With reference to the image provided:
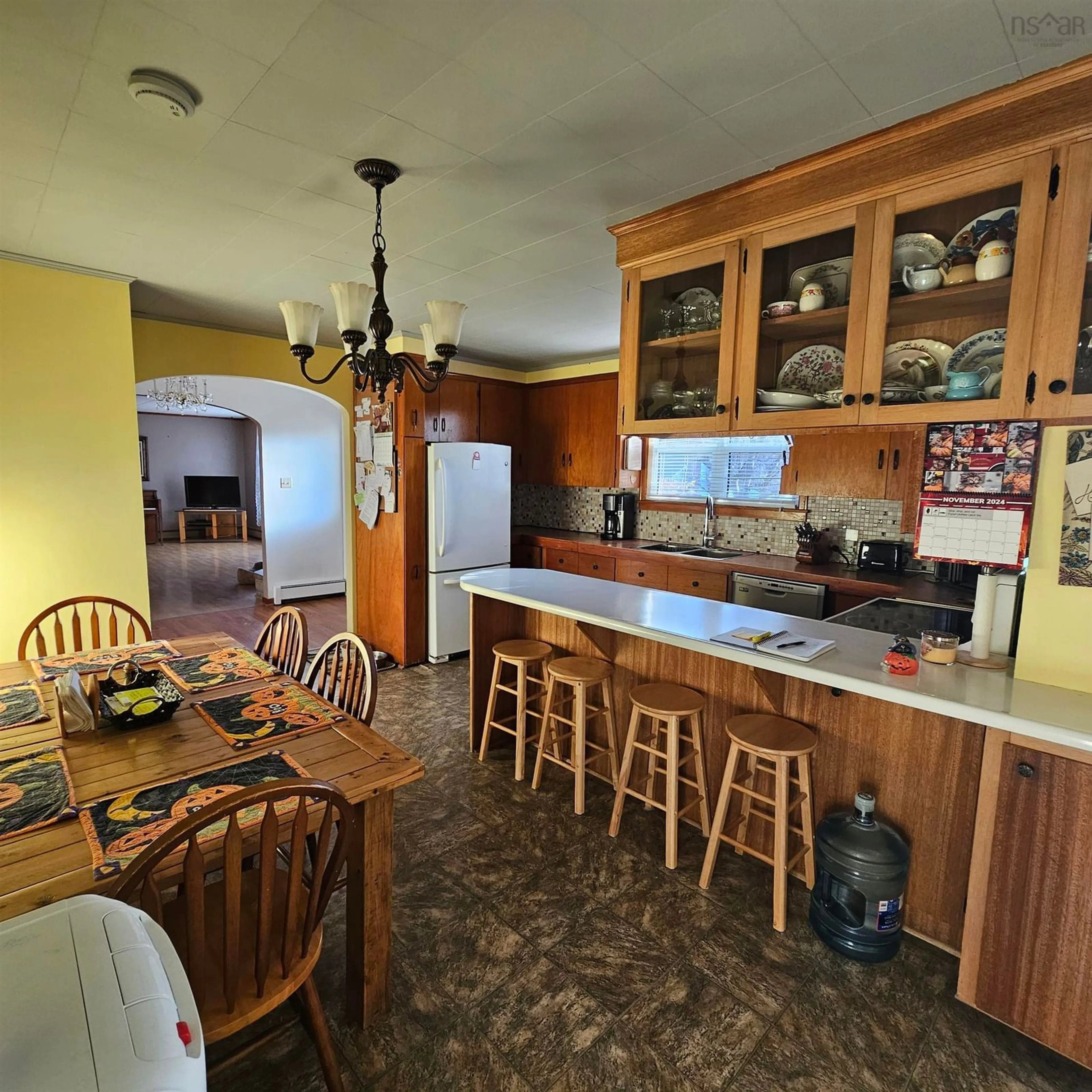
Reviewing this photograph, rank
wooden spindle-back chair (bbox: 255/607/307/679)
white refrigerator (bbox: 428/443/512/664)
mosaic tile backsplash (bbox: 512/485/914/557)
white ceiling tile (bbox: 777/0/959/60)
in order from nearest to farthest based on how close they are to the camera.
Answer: white ceiling tile (bbox: 777/0/959/60), wooden spindle-back chair (bbox: 255/607/307/679), mosaic tile backsplash (bbox: 512/485/914/557), white refrigerator (bbox: 428/443/512/664)

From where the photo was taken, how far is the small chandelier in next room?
2115 mm

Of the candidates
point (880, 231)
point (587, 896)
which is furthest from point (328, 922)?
point (880, 231)

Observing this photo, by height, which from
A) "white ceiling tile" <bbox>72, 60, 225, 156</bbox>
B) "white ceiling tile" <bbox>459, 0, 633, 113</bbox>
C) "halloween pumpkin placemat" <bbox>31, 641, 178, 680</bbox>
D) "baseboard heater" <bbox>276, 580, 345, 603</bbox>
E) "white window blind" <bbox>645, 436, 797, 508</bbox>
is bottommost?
"baseboard heater" <bbox>276, 580, 345, 603</bbox>

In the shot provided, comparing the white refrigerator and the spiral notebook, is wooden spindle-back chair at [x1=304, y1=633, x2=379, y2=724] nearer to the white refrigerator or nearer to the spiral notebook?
the spiral notebook

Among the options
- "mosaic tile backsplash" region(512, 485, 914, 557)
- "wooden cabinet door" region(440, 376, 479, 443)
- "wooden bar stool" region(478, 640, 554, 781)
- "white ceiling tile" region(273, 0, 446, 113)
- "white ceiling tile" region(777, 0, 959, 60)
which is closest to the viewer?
"white ceiling tile" region(777, 0, 959, 60)

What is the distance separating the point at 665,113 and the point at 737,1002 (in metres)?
2.47

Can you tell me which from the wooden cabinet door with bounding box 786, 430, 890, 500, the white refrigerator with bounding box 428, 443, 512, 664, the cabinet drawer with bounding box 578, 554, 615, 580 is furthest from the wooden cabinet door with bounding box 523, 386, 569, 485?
the wooden cabinet door with bounding box 786, 430, 890, 500

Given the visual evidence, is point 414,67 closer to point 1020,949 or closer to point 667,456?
point 1020,949

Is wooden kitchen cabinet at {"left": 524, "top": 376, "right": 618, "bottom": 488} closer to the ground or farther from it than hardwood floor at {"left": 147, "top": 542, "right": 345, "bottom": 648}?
farther from it

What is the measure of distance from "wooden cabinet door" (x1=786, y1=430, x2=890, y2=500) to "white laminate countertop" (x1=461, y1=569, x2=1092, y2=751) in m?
1.56

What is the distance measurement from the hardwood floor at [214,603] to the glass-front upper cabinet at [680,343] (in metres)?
3.28

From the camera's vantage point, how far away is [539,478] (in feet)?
17.9

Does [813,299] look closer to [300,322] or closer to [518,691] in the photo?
[300,322]

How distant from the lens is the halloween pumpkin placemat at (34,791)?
125cm
